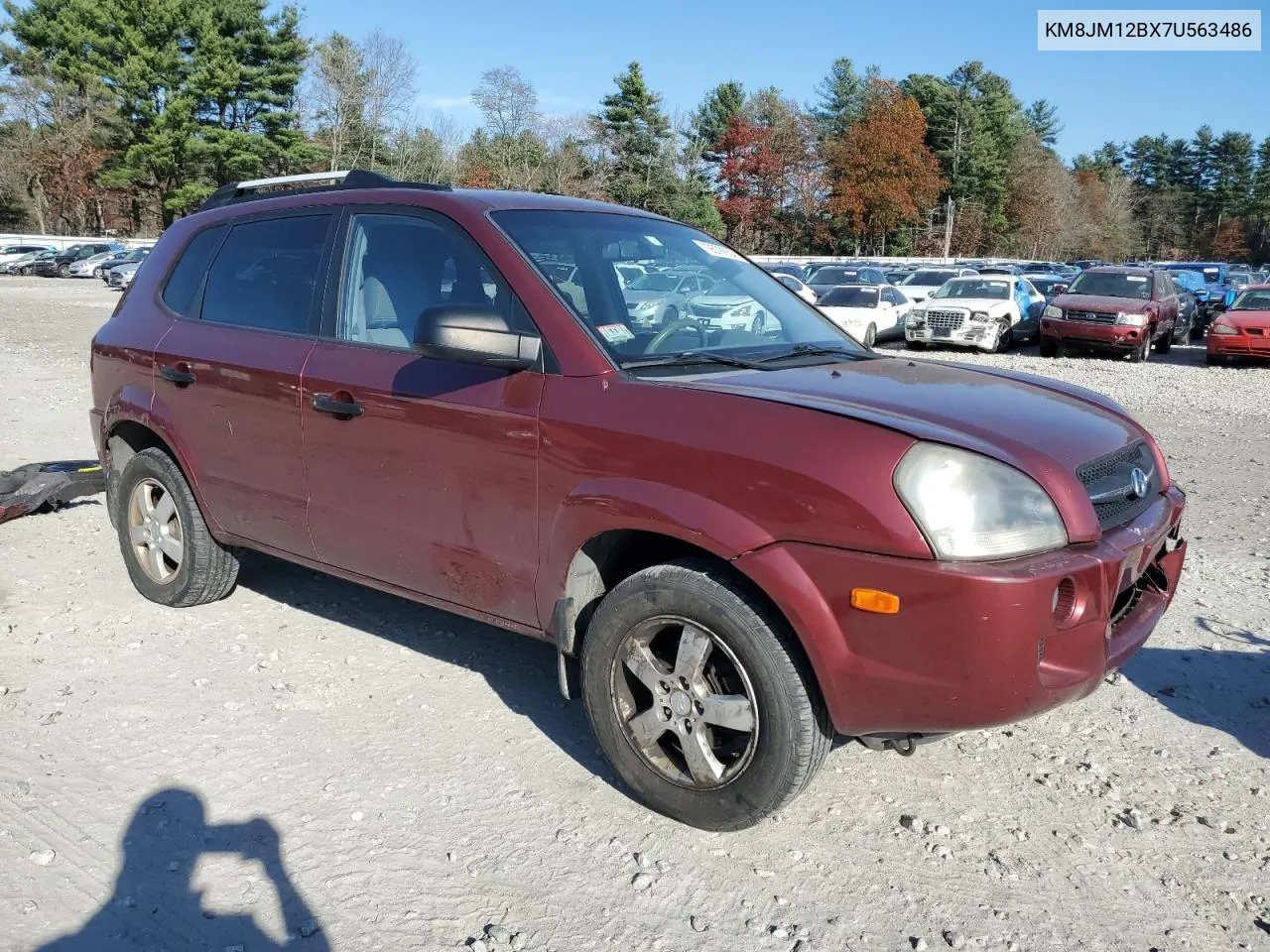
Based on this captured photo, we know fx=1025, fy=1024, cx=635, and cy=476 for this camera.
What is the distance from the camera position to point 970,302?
2108 centimetres

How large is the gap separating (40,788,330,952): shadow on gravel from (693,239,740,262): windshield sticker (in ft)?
9.05

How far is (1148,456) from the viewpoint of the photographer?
3488 millimetres

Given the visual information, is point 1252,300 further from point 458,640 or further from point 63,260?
point 63,260

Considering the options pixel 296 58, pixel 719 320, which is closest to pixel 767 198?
pixel 296 58

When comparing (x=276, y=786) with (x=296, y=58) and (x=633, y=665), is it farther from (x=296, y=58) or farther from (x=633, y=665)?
(x=296, y=58)

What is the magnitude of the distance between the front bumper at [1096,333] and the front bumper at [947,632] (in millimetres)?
17886

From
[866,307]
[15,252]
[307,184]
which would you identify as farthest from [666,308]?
[15,252]

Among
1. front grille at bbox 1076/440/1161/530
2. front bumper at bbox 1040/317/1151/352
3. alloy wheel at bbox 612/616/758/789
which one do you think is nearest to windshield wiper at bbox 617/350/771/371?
alloy wheel at bbox 612/616/758/789

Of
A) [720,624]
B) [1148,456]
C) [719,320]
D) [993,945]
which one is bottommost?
[993,945]

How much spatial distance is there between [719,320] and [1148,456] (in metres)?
1.56

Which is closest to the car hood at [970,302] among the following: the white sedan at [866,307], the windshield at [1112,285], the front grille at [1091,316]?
the white sedan at [866,307]

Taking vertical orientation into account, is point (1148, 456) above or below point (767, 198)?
below

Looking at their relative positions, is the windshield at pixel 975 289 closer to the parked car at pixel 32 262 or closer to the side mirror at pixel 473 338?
the side mirror at pixel 473 338

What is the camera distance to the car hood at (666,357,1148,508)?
2768 mm
